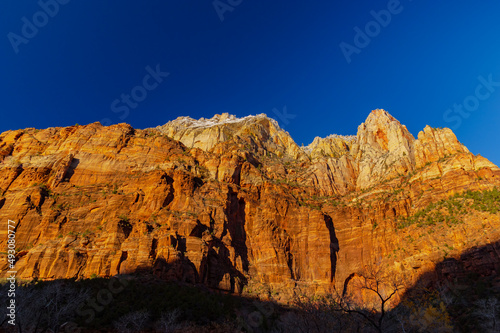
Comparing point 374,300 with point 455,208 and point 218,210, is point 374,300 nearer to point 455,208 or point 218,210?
A: point 455,208

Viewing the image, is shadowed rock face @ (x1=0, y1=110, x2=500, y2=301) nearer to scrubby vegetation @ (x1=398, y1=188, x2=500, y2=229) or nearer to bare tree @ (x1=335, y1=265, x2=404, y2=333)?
scrubby vegetation @ (x1=398, y1=188, x2=500, y2=229)

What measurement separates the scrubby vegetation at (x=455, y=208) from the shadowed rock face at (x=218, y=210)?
165 cm

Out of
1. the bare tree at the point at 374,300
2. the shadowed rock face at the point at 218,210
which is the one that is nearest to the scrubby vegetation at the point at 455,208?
the shadowed rock face at the point at 218,210

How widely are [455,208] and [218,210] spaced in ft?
146

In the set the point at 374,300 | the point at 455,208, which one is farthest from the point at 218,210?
the point at 455,208

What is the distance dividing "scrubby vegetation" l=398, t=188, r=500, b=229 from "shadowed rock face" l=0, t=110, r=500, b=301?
165 cm

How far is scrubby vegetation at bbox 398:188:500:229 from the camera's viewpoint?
5234cm

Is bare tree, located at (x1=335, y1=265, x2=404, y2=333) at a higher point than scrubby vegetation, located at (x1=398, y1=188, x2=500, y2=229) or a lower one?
lower

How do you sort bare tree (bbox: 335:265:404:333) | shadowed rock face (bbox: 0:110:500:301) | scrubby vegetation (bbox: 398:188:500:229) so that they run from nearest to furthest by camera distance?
bare tree (bbox: 335:265:404:333), shadowed rock face (bbox: 0:110:500:301), scrubby vegetation (bbox: 398:188:500:229)

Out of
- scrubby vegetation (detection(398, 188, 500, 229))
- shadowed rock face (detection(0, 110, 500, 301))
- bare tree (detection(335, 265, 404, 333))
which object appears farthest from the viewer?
scrubby vegetation (detection(398, 188, 500, 229))

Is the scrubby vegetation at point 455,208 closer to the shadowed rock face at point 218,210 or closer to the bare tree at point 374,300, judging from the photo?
the shadowed rock face at point 218,210

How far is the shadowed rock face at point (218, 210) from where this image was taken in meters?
52.1

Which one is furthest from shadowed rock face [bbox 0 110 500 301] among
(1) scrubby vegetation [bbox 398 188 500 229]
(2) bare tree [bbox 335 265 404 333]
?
(2) bare tree [bbox 335 265 404 333]

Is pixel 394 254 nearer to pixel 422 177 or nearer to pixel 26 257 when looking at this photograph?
pixel 422 177
